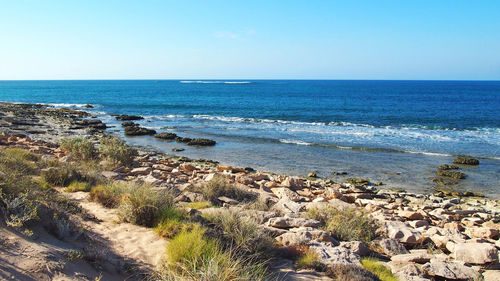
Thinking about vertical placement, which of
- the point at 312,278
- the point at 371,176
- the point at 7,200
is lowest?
the point at 371,176

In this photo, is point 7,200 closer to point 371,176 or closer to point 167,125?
point 371,176

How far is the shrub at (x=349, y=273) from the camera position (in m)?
5.01

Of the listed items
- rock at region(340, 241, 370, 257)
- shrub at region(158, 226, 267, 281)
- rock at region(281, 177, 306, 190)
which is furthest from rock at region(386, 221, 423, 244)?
rock at region(281, 177, 306, 190)

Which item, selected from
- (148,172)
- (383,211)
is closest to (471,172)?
(383,211)

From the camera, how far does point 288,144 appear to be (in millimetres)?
23281

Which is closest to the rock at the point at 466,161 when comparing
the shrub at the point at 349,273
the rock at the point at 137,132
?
the shrub at the point at 349,273

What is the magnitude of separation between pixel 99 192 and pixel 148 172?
4.80 meters

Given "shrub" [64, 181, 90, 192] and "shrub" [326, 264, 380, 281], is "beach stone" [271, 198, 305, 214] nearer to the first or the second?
"shrub" [326, 264, 380, 281]

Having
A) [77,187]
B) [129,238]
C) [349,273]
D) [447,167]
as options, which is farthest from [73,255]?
[447,167]

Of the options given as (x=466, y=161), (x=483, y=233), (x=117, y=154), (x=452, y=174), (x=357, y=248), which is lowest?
(x=452, y=174)

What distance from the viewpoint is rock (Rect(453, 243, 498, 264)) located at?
20.7ft

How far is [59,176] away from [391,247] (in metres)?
8.29

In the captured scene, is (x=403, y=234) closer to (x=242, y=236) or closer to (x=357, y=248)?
(x=357, y=248)

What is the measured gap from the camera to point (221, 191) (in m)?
9.89
